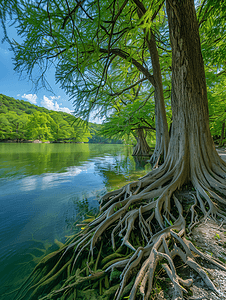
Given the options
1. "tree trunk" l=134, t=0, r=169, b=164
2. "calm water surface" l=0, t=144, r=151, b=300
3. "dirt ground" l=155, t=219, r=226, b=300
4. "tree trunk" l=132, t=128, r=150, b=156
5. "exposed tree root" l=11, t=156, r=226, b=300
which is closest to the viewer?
"dirt ground" l=155, t=219, r=226, b=300

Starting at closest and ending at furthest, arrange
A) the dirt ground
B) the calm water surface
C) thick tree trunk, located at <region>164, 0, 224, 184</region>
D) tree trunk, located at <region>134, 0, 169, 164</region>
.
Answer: the dirt ground < the calm water surface < thick tree trunk, located at <region>164, 0, 224, 184</region> < tree trunk, located at <region>134, 0, 169, 164</region>

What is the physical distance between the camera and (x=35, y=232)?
247 centimetres

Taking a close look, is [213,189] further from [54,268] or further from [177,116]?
[54,268]

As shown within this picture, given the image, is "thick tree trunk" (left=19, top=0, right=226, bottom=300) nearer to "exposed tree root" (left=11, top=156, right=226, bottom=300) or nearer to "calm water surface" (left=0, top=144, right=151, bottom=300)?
"exposed tree root" (left=11, top=156, right=226, bottom=300)

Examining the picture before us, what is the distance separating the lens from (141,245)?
5.78ft

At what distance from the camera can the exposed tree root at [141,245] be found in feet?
3.90

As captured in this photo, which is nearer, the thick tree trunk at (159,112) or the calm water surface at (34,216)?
the calm water surface at (34,216)

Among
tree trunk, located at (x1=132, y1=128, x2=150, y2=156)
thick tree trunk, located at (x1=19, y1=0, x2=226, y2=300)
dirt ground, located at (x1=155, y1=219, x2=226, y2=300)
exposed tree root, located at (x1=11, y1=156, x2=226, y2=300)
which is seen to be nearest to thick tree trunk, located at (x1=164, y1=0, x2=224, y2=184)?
thick tree trunk, located at (x1=19, y1=0, x2=226, y2=300)

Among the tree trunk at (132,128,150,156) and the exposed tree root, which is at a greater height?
the tree trunk at (132,128,150,156)

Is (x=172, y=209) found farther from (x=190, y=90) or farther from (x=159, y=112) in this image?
(x=159, y=112)

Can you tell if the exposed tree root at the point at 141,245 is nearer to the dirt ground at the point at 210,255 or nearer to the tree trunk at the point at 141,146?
the dirt ground at the point at 210,255

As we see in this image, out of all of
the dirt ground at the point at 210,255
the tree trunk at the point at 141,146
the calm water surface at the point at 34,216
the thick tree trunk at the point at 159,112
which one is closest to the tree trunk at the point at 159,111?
the thick tree trunk at the point at 159,112

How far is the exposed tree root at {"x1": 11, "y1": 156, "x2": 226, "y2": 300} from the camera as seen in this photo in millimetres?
1188

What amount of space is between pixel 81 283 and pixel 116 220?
3.05ft
